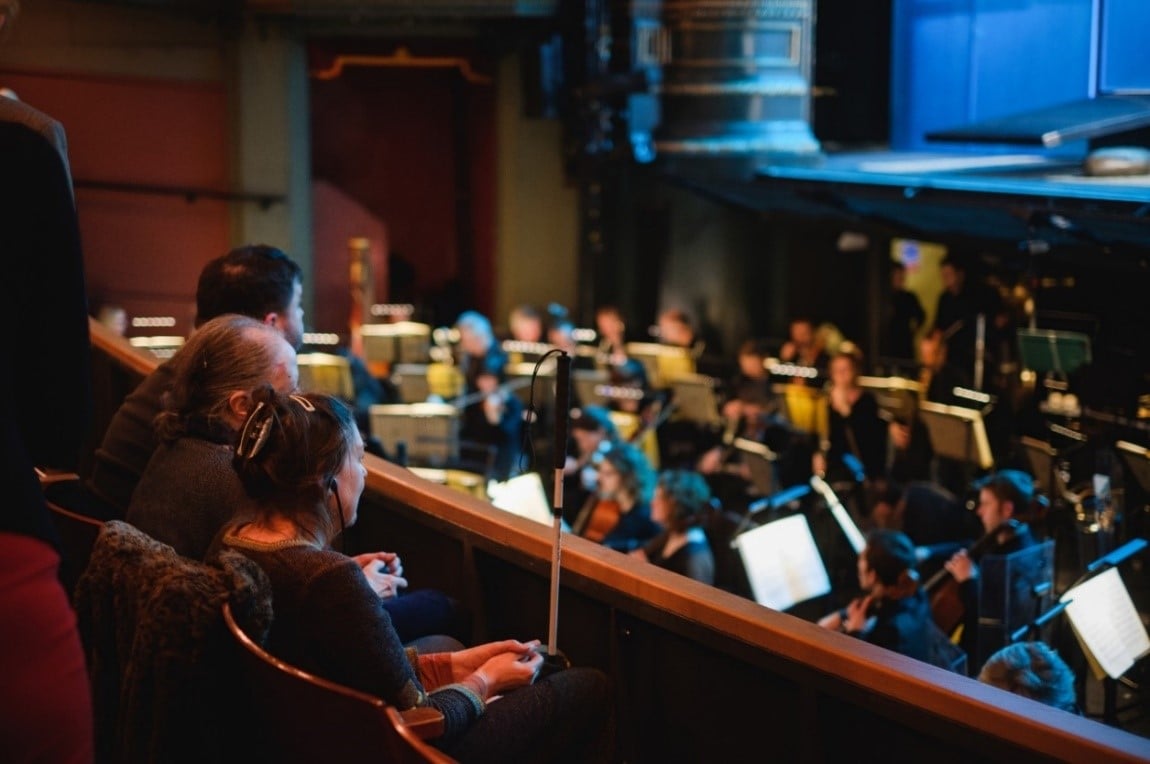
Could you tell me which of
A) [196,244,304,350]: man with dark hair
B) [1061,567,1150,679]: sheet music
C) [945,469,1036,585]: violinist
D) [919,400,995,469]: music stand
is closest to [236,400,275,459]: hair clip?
[196,244,304,350]: man with dark hair

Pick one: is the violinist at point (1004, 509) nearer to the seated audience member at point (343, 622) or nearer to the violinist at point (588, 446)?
the violinist at point (588, 446)

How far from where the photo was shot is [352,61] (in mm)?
15125

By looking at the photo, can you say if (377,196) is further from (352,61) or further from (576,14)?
(576,14)

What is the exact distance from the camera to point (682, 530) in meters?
6.42

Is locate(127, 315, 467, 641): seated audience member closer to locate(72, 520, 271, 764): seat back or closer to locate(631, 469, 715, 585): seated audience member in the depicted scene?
locate(72, 520, 271, 764): seat back

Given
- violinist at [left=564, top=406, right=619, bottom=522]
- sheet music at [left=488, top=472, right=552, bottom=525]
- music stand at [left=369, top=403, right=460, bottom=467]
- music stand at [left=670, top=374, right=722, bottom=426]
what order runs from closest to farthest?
1. sheet music at [left=488, top=472, right=552, bottom=525]
2. violinist at [left=564, top=406, right=619, bottom=522]
3. music stand at [left=369, top=403, right=460, bottom=467]
4. music stand at [left=670, top=374, right=722, bottom=426]

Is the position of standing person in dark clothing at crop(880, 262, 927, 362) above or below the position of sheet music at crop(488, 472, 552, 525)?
above

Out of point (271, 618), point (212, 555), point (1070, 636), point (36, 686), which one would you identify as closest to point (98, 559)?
point (212, 555)

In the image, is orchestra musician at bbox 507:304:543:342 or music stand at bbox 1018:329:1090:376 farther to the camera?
orchestra musician at bbox 507:304:543:342

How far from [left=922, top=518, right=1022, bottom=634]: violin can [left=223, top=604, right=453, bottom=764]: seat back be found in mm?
4284

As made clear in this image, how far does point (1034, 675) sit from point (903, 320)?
8.87 meters

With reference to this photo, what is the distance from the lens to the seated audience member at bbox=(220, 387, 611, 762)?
2502 mm

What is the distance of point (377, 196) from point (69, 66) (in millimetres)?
4356

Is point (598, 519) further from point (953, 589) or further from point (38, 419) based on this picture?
point (38, 419)
